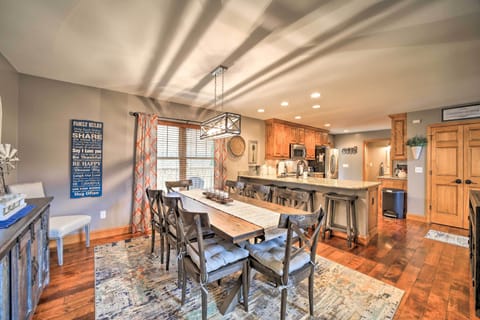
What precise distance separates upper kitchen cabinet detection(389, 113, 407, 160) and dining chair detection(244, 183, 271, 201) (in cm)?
382

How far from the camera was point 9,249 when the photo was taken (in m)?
1.10

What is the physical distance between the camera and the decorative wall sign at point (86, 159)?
3152mm

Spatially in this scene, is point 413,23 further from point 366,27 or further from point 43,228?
point 43,228

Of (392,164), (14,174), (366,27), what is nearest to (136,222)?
(14,174)

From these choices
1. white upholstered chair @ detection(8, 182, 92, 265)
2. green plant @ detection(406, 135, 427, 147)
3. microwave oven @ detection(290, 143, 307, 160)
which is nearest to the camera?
white upholstered chair @ detection(8, 182, 92, 265)

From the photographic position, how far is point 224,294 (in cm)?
201

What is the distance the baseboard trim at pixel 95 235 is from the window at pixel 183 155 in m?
0.98

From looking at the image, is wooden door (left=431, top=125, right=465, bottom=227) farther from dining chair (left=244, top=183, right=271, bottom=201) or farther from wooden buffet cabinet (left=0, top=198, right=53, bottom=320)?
wooden buffet cabinet (left=0, top=198, right=53, bottom=320)

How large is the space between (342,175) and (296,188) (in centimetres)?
549

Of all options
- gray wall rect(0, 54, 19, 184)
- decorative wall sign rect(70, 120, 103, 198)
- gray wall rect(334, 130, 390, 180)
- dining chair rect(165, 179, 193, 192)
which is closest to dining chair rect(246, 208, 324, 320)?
dining chair rect(165, 179, 193, 192)

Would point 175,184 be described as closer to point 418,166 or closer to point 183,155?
point 183,155

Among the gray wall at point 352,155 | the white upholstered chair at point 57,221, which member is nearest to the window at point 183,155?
the white upholstered chair at point 57,221

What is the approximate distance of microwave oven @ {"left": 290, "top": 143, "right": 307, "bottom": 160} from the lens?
19.4 ft

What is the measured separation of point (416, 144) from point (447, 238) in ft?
6.57
